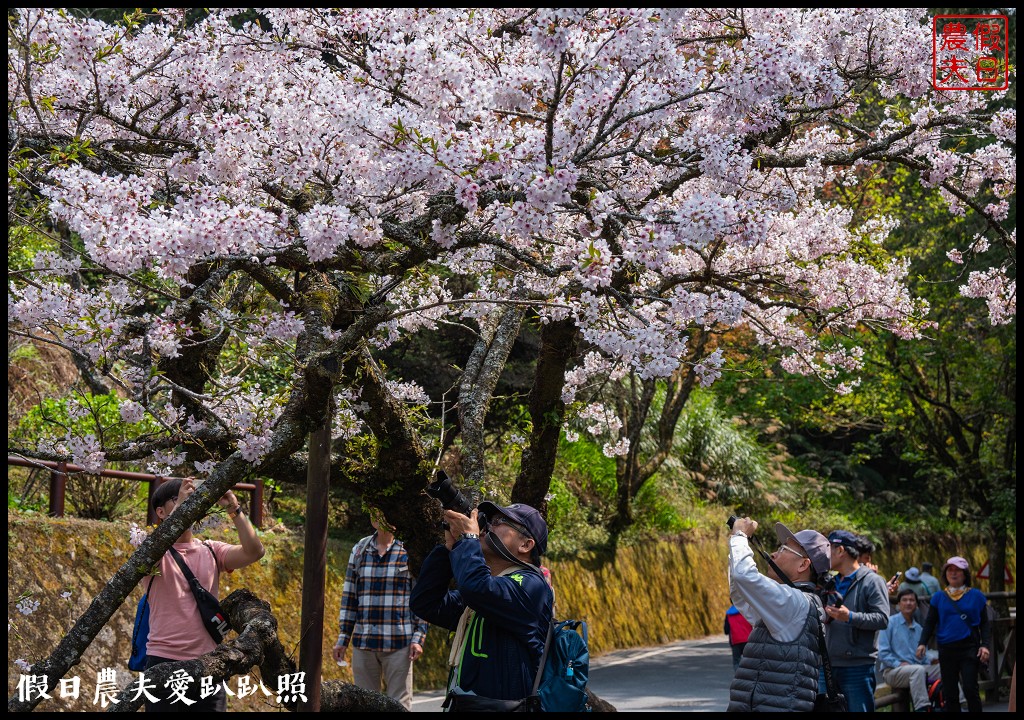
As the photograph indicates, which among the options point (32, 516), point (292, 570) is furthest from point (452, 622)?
point (292, 570)

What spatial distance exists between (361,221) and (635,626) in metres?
11.8

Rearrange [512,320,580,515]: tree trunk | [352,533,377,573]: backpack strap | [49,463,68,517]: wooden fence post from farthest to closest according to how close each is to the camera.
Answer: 1. [49,463,68,517]: wooden fence post
2. [512,320,580,515]: tree trunk
3. [352,533,377,573]: backpack strap

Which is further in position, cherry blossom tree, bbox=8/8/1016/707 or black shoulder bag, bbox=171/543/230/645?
black shoulder bag, bbox=171/543/230/645

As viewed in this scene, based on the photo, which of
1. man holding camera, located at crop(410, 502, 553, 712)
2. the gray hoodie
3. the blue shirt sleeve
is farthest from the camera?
the gray hoodie

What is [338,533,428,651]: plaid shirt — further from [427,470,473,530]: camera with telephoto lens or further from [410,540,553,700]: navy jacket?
[410,540,553,700]: navy jacket

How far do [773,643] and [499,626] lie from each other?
1370 mm

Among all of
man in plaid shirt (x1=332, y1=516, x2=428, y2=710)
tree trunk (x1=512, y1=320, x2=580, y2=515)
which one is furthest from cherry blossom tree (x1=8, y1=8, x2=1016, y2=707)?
man in plaid shirt (x1=332, y1=516, x2=428, y2=710)

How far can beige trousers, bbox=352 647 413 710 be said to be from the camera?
7.09 m

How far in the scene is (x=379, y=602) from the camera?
711 centimetres

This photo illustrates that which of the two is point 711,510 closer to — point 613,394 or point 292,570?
point 613,394

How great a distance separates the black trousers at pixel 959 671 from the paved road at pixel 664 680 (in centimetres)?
140

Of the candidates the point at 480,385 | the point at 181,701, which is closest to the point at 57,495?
the point at 480,385

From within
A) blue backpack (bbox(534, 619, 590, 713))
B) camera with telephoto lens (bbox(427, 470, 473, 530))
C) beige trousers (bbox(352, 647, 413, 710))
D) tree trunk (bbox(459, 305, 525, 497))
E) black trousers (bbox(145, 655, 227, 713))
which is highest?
tree trunk (bbox(459, 305, 525, 497))

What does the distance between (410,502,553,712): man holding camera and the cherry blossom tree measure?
45.0 inches
